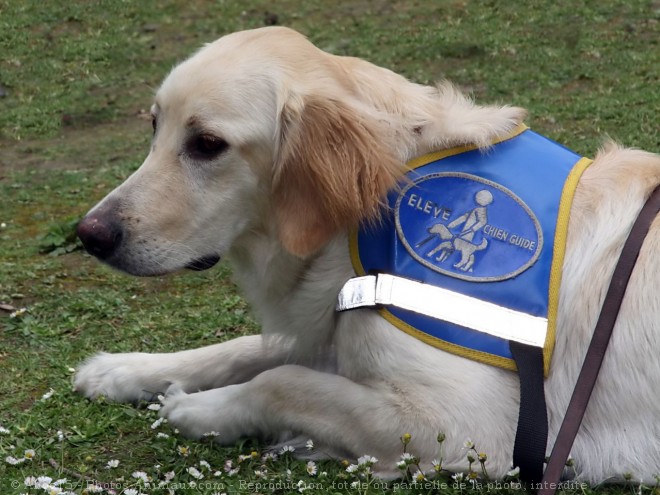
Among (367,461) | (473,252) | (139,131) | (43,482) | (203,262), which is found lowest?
(43,482)

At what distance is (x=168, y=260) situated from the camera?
3383mm

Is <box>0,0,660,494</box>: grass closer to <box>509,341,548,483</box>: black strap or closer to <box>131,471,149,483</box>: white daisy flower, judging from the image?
<box>131,471,149,483</box>: white daisy flower

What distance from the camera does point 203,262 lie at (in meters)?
3.46

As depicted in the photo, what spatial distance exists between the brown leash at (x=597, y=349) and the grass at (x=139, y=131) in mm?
332

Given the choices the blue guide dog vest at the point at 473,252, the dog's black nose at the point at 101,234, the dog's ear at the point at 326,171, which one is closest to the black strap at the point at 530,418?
the blue guide dog vest at the point at 473,252

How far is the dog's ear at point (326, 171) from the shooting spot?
3.16 metres

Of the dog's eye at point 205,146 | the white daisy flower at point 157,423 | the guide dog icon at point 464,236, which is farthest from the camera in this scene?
the white daisy flower at point 157,423

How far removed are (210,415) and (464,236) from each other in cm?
122

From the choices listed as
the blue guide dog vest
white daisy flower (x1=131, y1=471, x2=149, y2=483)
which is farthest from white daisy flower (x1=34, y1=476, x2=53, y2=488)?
the blue guide dog vest

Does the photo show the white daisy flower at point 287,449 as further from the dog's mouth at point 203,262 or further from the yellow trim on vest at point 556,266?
the yellow trim on vest at point 556,266

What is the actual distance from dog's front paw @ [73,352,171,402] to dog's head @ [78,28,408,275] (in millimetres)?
662

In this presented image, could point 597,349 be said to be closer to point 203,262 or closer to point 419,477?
point 419,477

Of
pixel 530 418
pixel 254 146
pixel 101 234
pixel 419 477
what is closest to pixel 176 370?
pixel 101 234

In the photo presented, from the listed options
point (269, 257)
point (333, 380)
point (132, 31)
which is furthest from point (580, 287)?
point (132, 31)
